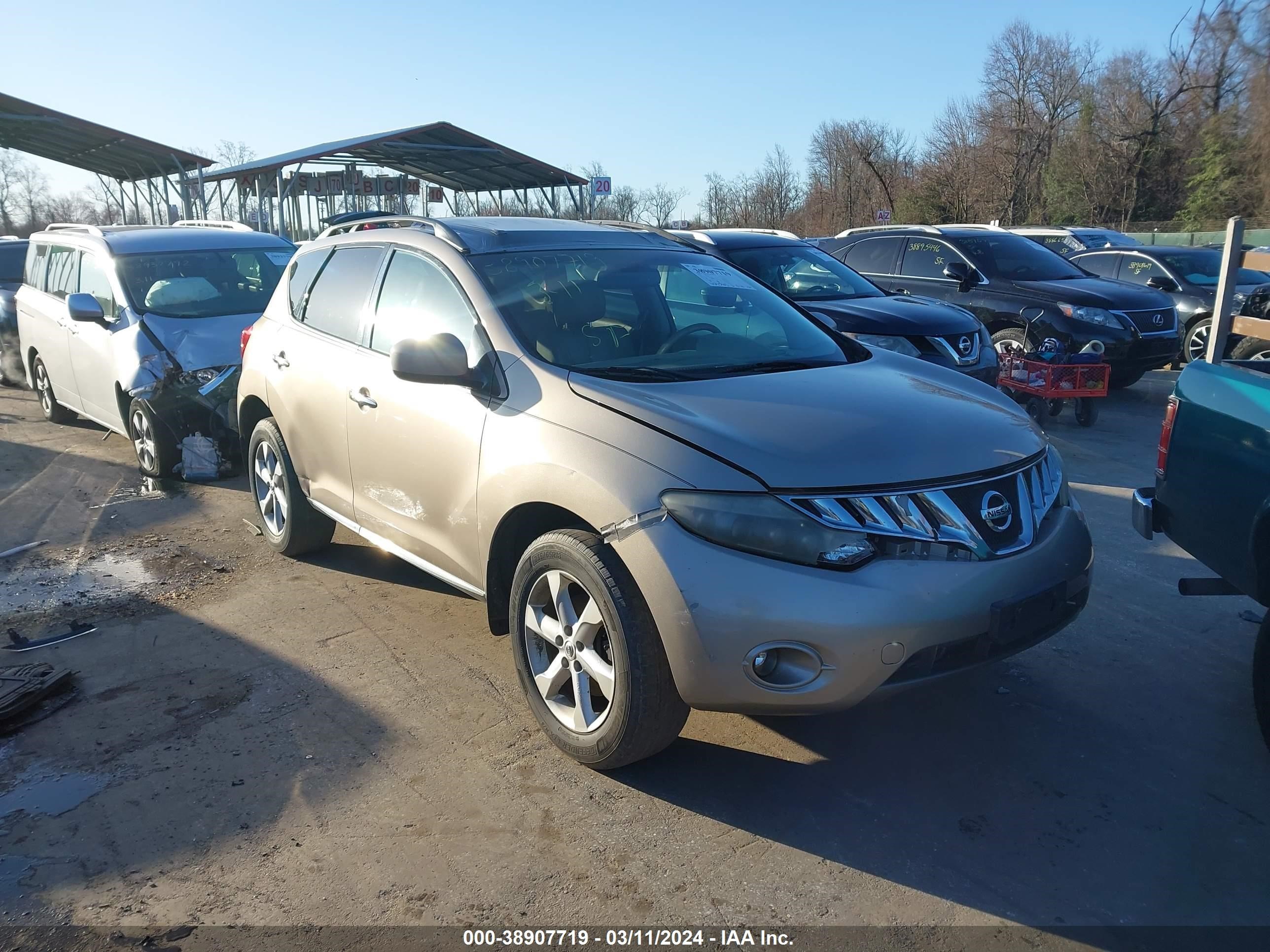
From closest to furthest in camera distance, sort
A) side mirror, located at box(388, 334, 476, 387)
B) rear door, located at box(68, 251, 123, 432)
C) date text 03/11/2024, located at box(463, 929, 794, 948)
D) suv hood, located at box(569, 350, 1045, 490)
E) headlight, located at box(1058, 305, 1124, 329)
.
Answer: date text 03/11/2024, located at box(463, 929, 794, 948) < suv hood, located at box(569, 350, 1045, 490) < side mirror, located at box(388, 334, 476, 387) < rear door, located at box(68, 251, 123, 432) < headlight, located at box(1058, 305, 1124, 329)

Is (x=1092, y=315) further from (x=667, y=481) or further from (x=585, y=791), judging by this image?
(x=585, y=791)

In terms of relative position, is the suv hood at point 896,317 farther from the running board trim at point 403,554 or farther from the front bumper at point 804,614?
the front bumper at point 804,614

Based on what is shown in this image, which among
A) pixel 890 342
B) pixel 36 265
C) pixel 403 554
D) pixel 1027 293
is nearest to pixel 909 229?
pixel 1027 293

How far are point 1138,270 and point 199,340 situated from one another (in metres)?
11.9

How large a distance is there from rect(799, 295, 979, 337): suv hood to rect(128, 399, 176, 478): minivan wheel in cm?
517

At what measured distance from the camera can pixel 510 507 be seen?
352 cm

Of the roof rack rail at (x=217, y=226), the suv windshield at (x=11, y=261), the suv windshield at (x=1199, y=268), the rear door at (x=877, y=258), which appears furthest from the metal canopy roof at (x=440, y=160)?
the suv windshield at (x=1199, y=268)

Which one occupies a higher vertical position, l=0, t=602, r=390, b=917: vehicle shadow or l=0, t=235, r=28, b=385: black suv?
l=0, t=235, r=28, b=385: black suv

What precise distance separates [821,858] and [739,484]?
1157mm

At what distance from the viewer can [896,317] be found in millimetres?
8203

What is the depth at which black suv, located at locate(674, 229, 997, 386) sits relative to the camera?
8023 millimetres

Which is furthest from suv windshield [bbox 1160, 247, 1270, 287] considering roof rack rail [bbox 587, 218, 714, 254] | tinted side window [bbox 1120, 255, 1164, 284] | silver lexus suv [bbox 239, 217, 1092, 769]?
silver lexus suv [bbox 239, 217, 1092, 769]

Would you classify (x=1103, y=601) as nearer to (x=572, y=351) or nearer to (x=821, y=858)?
(x=821, y=858)

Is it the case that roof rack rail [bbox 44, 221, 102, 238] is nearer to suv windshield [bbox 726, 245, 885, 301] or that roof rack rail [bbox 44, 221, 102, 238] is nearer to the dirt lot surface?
the dirt lot surface
